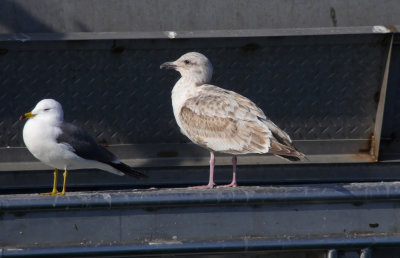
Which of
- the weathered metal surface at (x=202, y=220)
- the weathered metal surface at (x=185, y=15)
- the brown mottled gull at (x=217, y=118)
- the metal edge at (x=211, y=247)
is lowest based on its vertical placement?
the metal edge at (x=211, y=247)

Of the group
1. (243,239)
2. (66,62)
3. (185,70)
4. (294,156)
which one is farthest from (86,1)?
(243,239)

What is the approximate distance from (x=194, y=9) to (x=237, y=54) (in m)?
0.46

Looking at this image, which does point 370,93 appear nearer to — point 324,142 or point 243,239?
point 324,142

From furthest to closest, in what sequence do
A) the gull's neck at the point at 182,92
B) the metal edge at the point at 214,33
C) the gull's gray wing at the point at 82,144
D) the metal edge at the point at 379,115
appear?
the metal edge at the point at 379,115
the gull's neck at the point at 182,92
the metal edge at the point at 214,33
the gull's gray wing at the point at 82,144

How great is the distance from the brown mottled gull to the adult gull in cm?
65

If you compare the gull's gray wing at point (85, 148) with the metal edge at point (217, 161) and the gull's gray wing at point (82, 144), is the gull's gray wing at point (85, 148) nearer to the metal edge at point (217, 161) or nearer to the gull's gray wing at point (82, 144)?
the gull's gray wing at point (82, 144)

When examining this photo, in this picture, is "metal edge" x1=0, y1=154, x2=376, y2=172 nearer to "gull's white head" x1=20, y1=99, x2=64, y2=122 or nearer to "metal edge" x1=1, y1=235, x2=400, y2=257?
"gull's white head" x1=20, y1=99, x2=64, y2=122

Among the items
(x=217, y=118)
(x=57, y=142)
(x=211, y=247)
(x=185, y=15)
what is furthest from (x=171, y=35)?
(x=211, y=247)

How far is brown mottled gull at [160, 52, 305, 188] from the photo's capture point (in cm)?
539

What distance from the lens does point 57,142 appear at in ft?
17.9

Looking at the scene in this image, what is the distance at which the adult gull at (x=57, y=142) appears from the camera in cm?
542

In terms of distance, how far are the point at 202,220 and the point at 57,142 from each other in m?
1.39

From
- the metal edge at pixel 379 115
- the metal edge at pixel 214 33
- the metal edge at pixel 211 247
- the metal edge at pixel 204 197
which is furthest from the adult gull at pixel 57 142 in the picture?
the metal edge at pixel 379 115

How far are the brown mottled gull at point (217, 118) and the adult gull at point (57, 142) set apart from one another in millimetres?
647
